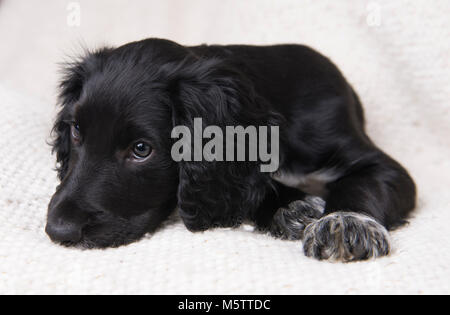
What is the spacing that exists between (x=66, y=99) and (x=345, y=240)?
1464 mm

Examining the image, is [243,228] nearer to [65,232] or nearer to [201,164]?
[201,164]

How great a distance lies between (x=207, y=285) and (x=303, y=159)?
41.8 inches

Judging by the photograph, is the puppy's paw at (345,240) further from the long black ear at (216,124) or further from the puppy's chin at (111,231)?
the puppy's chin at (111,231)

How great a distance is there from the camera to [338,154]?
267 centimetres

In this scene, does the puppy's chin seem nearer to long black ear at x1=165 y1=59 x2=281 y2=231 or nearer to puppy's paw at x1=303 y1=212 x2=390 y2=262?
long black ear at x1=165 y1=59 x2=281 y2=231

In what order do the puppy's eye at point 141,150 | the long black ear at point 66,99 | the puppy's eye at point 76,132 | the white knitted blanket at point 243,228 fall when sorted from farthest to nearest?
the long black ear at point 66,99 < the puppy's eye at point 76,132 < the puppy's eye at point 141,150 < the white knitted blanket at point 243,228

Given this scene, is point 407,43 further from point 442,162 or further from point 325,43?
point 442,162

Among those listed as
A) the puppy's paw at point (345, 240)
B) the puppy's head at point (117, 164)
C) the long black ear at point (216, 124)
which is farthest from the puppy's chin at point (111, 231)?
the puppy's paw at point (345, 240)

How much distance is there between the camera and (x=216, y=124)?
89.7 inches

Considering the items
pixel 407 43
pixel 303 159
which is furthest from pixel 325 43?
pixel 303 159

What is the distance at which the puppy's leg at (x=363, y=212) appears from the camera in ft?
6.79

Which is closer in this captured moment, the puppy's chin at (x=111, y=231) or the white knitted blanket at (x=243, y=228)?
the white knitted blanket at (x=243, y=228)

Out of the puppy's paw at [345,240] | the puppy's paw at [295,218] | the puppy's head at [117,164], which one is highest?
the puppy's head at [117,164]

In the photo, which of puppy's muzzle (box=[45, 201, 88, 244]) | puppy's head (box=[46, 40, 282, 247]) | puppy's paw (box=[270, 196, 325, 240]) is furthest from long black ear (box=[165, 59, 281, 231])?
puppy's muzzle (box=[45, 201, 88, 244])
